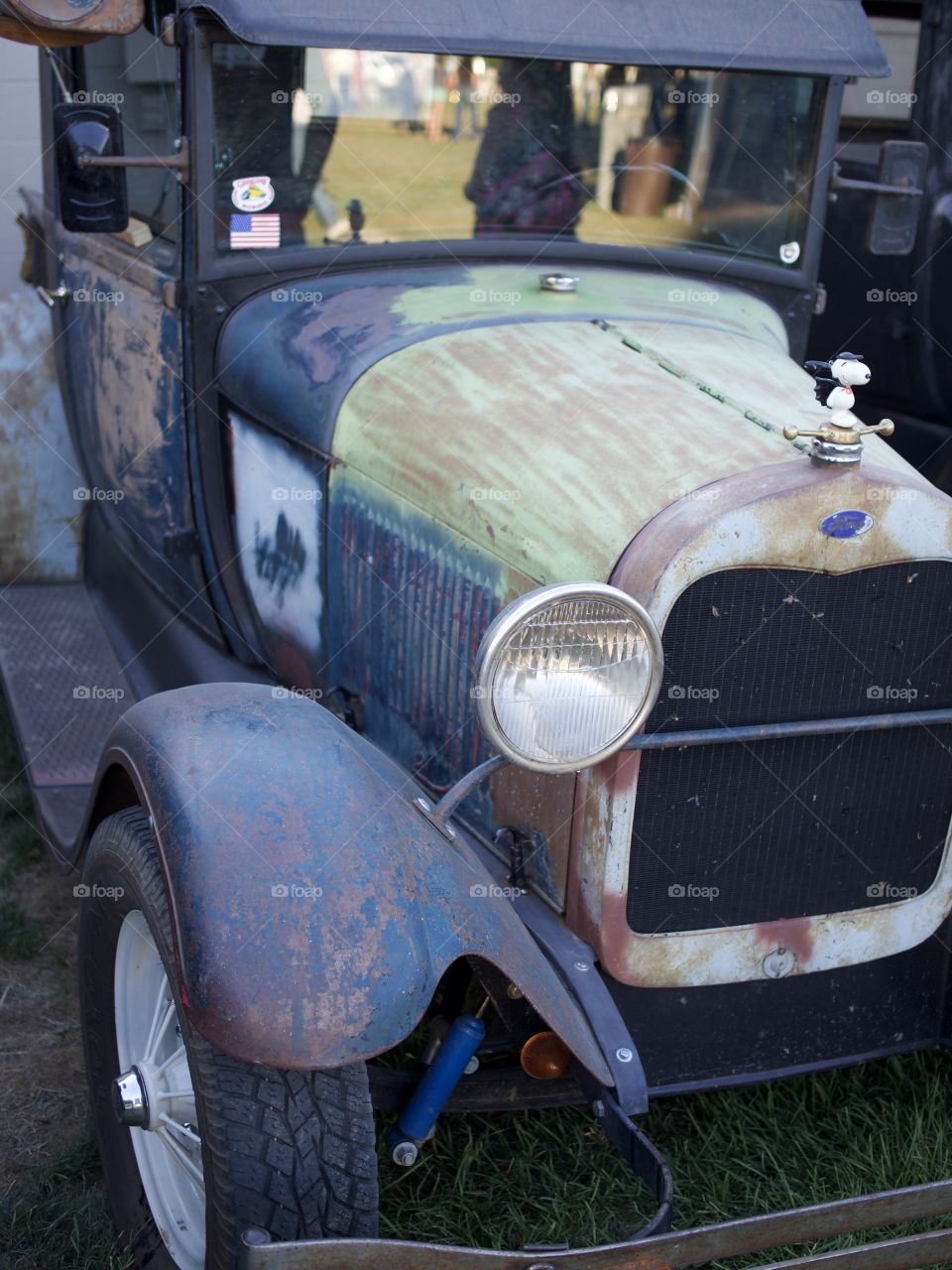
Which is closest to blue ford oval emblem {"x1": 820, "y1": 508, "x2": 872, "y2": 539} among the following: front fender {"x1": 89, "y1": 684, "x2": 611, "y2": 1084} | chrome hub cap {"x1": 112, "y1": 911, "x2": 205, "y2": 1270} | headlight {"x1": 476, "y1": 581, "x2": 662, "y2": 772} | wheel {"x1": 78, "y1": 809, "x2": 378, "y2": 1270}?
headlight {"x1": 476, "y1": 581, "x2": 662, "y2": 772}

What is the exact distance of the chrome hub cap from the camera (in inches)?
84.6

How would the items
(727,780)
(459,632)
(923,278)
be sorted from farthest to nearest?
(923,278), (459,632), (727,780)

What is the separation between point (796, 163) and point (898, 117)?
263 cm

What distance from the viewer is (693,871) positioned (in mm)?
2217

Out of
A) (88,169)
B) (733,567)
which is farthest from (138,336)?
(733,567)

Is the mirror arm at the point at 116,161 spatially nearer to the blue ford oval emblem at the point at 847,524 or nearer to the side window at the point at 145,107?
the side window at the point at 145,107

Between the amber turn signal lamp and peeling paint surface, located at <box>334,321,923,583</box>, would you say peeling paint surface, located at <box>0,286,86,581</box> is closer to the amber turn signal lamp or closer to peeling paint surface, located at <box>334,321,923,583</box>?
peeling paint surface, located at <box>334,321,923,583</box>

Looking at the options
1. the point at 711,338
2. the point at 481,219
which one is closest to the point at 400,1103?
the point at 711,338

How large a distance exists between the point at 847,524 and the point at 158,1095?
1.38m

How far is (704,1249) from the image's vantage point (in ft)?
5.80

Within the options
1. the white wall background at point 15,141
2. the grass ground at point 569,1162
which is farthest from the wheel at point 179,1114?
the white wall background at point 15,141

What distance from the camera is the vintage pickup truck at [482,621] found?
1.88m

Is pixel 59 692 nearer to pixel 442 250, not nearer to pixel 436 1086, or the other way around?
pixel 442 250

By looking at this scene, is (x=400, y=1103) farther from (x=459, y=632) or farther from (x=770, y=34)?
(x=770, y=34)
